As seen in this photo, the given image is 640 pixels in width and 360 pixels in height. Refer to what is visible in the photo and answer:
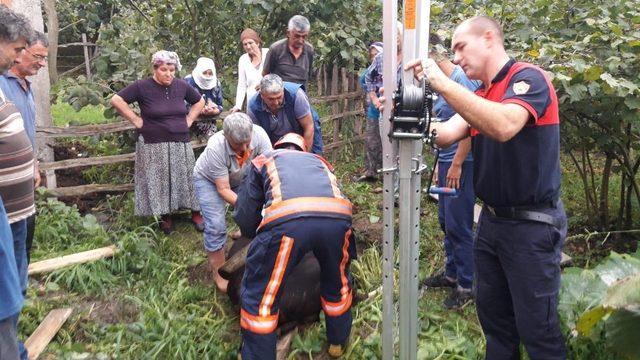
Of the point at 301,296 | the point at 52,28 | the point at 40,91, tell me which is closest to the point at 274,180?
the point at 301,296

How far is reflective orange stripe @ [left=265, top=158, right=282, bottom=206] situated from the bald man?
96 centimetres

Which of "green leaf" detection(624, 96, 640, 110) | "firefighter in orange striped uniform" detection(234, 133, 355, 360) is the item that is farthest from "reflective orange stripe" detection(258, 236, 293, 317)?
"green leaf" detection(624, 96, 640, 110)

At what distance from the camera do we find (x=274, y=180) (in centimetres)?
293

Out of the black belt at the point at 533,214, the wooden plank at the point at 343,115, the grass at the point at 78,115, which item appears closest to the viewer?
the black belt at the point at 533,214

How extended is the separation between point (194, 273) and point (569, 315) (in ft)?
9.67

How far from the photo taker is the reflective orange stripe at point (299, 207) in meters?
2.83

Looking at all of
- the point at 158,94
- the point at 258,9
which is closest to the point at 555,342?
the point at 158,94

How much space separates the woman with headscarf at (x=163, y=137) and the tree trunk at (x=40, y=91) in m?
1.12

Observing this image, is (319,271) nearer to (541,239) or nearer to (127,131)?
(541,239)

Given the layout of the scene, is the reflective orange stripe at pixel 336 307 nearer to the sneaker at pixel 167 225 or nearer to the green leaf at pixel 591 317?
the green leaf at pixel 591 317

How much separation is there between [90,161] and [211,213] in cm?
215

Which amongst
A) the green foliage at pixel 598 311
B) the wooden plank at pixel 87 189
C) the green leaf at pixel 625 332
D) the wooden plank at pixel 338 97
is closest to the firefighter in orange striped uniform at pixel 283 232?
the green foliage at pixel 598 311

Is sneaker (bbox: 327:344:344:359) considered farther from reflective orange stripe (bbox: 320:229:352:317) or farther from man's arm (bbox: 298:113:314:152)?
man's arm (bbox: 298:113:314:152)

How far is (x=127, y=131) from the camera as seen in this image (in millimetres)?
5777
